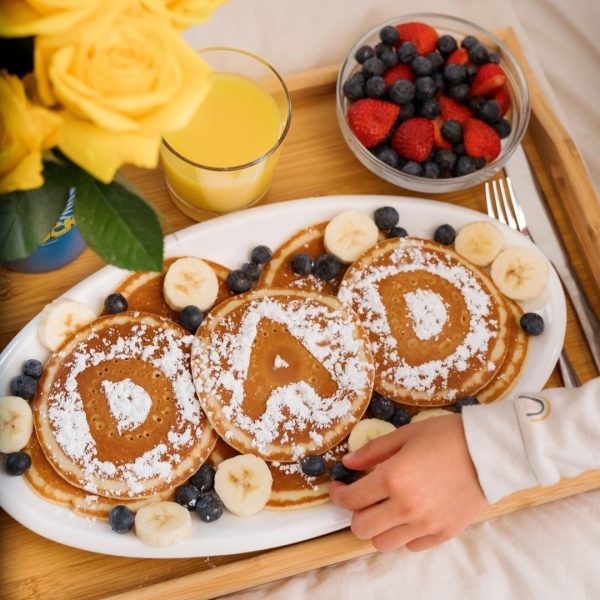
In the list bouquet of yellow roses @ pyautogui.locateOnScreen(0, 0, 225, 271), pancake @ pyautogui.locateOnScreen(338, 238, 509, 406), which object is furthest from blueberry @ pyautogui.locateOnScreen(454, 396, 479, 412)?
bouquet of yellow roses @ pyautogui.locateOnScreen(0, 0, 225, 271)

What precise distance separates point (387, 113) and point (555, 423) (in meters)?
0.71

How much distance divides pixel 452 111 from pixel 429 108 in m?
0.06

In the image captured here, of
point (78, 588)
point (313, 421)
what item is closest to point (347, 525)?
point (313, 421)

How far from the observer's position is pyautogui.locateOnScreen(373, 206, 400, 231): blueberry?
4.76 feet

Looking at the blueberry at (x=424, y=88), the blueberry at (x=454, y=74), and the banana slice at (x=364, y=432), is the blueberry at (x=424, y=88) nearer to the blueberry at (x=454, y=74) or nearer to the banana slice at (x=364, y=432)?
the blueberry at (x=454, y=74)

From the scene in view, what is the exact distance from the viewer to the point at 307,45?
6.13ft

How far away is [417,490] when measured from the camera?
1197 mm

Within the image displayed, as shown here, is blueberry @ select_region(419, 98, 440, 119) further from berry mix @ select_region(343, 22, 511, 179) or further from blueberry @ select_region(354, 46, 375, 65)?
blueberry @ select_region(354, 46, 375, 65)

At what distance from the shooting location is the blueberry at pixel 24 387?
1.26 metres

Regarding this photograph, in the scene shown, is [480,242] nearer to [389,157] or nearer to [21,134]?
[389,157]

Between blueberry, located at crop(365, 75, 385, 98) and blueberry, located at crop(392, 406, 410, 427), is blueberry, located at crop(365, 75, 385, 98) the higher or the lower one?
the higher one

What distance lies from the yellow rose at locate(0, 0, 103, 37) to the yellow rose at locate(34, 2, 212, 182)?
2cm

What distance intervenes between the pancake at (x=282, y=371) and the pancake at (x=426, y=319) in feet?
0.18

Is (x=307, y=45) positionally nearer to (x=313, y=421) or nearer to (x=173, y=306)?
(x=173, y=306)
